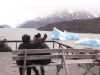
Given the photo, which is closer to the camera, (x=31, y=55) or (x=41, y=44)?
(x=31, y=55)

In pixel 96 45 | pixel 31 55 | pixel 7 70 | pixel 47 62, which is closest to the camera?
pixel 31 55

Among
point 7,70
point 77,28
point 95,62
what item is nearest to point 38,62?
point 95,62

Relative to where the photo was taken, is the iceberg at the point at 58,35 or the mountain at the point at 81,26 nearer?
the iceberg at the point at 58,35

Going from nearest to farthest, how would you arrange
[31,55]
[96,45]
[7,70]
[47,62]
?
[31,55] < [47,62] < [7,70] < [96,45]

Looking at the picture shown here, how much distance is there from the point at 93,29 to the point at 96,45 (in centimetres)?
11876

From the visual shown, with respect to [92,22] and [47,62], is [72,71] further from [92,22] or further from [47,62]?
[92,22]

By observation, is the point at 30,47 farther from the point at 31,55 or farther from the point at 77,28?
the point at 77,28

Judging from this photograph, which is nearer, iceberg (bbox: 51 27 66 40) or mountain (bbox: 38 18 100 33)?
iceberg (bbox: 51 27 66 40)

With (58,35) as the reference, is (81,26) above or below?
above

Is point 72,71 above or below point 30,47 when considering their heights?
below

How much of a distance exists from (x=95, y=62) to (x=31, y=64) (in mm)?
1600

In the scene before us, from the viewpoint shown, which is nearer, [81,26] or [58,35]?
[58,35]

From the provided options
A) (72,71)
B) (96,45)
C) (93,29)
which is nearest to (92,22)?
(93,29)

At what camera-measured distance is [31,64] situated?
20.3 ft
